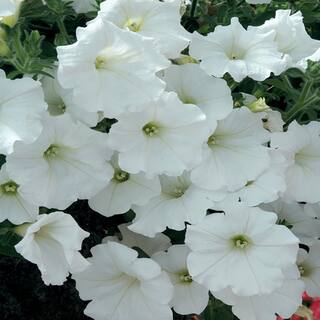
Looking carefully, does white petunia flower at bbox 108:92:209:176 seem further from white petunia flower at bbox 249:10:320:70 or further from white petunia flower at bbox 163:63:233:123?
white petunia flower at bbox 249:10:320:70

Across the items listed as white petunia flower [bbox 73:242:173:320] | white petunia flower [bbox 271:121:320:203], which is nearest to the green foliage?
white petunia flower [bbox 73:242:173:320]

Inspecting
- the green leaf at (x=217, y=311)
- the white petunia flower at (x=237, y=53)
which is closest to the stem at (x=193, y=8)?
the white petunia flower at (x=237, y=53)

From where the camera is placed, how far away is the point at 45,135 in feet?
3.55

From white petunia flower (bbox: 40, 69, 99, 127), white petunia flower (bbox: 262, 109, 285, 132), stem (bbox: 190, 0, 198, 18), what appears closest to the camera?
white petunia flower (bbox: 40, 69, 99, 127)

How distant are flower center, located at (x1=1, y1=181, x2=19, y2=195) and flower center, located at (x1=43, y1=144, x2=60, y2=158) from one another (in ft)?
0.23

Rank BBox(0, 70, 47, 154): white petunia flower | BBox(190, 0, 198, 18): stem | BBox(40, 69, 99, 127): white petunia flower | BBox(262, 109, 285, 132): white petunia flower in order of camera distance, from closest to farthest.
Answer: BBox(0, 70, 47, 154): white petunia flower
BBox(40, 69, 99, 127): white petunia flower
BBox(262, 109, 285, 132): white petunia flower
BBox(190, 0, 198, 18): stem

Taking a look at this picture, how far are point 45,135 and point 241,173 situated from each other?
30cm

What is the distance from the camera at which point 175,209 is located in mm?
1168

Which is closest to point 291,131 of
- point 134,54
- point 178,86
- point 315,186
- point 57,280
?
point 315,186

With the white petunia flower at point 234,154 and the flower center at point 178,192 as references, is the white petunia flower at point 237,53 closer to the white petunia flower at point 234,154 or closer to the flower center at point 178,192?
the white petunia flower at point 234,154

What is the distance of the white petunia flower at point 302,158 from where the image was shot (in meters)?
1.23

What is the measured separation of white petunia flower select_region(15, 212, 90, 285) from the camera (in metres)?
1.07

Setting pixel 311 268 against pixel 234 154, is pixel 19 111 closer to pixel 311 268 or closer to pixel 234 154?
pixel 234 154

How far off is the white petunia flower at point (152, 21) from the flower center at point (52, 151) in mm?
198
